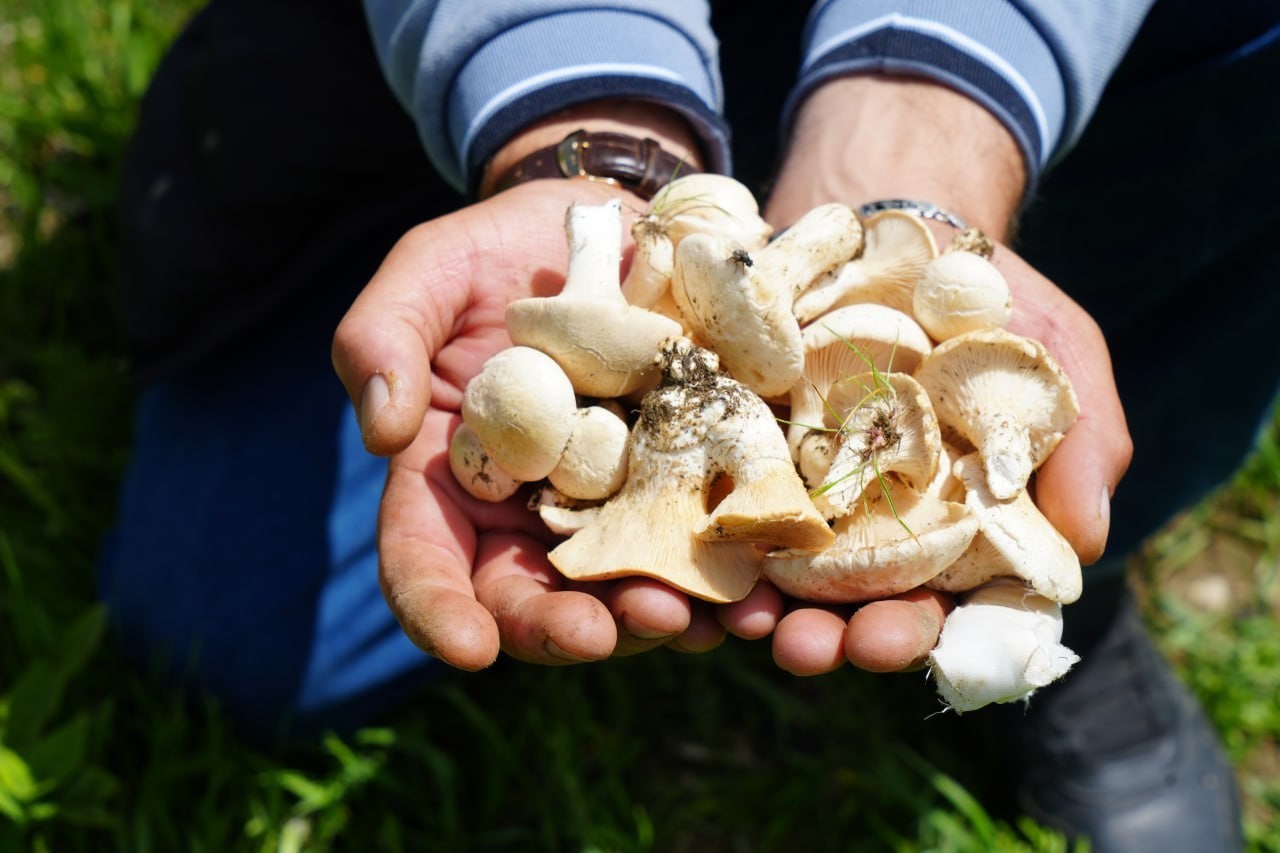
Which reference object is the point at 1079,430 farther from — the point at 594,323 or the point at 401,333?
the point at 401,333

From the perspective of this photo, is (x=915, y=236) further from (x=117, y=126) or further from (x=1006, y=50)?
(x=117, y=126)

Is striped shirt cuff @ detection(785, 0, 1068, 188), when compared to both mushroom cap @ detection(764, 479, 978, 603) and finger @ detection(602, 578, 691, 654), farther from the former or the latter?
finger @ detection(602, 578, 691, 654)

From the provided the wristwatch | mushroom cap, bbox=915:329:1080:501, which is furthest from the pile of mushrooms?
the wristwatch

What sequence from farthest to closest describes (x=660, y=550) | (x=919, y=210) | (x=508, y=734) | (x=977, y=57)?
(x=508, y=734)
(x=977, y=57)
(x=919, y=210)
(x=660, y=550)

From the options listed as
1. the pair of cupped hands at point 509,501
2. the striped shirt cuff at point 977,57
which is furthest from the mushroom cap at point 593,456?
the striped shirt cuff at point 977,57

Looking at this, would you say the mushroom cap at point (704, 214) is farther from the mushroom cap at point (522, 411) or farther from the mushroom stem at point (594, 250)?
the mushroom cap at point (522, 411)

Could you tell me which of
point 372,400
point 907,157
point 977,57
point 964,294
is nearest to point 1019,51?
point 977,57
